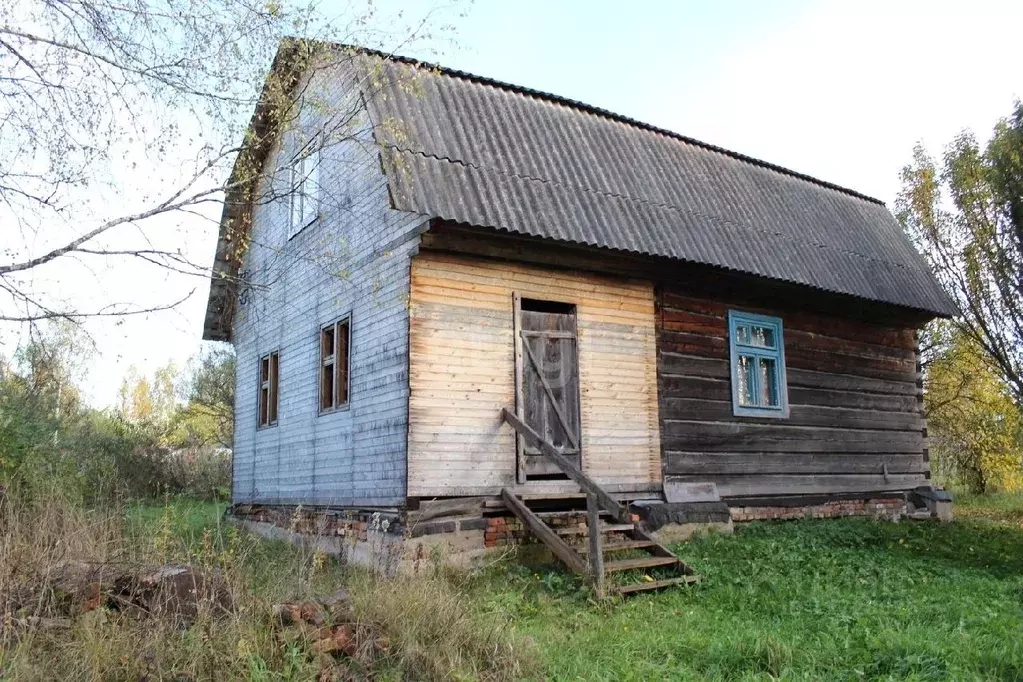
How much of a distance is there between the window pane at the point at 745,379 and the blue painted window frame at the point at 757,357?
4cm

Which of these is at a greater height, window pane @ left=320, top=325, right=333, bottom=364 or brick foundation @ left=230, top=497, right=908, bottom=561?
window pane @ left=320, top=325, right=333, bottom=364

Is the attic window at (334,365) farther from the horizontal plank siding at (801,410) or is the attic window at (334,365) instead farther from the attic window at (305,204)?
the horizontal plank siding at (801,410)

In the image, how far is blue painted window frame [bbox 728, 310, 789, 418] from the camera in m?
12.9

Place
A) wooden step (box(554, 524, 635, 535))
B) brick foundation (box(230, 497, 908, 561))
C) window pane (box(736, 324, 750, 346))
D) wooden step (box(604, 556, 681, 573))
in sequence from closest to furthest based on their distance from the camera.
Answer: wooden step (box(604, 556, 681, 573)), wooden step (box(554, 524, 635, 535)), brick foundation (box(230, 497, 908, 561)), window pane (box(736, 324, 750, 346))

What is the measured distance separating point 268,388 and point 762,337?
330 inches

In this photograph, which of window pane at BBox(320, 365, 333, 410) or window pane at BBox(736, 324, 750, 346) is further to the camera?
window pane at BBox(736, 324, 750, 346)

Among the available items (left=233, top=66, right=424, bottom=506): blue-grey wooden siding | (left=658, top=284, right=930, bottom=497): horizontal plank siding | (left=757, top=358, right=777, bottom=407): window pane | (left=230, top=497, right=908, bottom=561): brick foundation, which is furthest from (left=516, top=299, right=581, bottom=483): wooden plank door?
(left=757, top=358, right=777, bottom=407): window pane

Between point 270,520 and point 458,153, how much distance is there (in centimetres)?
714

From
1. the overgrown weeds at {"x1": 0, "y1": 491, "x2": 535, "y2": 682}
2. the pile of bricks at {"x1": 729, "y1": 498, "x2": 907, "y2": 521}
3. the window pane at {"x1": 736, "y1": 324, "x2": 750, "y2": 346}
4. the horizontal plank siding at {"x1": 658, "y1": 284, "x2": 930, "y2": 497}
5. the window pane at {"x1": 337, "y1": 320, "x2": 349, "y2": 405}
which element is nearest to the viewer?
the overgrown weeds at {"x1": 0, "y1": 491, "x2": 535, "y2": 682}

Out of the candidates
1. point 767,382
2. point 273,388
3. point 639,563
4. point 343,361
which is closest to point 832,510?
point 767,382

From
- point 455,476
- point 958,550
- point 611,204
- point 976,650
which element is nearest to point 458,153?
point 611,204

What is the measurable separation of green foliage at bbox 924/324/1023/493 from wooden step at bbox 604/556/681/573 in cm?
1796

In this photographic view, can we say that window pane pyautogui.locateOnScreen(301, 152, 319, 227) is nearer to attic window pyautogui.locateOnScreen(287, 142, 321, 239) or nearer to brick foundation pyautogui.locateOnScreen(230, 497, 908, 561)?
attic window pyautogui.locateOnScreen(287, 142, 321, 239)

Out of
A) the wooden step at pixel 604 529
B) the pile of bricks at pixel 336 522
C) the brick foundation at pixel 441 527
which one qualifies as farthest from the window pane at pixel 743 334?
the pile of bricks at pixel 336 522
